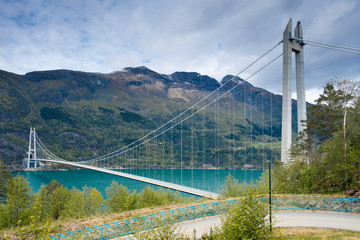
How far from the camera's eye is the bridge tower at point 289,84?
61.6 ft

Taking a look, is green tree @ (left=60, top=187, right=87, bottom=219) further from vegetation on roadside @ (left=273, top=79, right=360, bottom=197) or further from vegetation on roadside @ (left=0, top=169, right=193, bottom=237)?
vegetation on roadside @ (left=273, top=79, right=360, bottom=197)

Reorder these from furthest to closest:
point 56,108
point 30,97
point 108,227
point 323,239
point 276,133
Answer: point 30,97
point 56,108
point 276,133
point 108,227
point 323,239

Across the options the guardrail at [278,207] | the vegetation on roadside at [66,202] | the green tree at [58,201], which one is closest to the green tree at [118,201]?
the vegetation on roadside at [66,202]

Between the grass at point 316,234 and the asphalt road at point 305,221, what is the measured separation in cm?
44

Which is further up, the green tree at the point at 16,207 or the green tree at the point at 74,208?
the green tree at the point at 16,207

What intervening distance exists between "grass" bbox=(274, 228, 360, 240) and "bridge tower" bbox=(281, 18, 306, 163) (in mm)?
9318

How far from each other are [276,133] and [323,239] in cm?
8660

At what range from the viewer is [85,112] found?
17650 cm

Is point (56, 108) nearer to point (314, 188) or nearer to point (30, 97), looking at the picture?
point (30, 97)

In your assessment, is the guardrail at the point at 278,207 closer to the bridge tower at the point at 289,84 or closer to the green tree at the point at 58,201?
the bridge tower at the point at 289,84

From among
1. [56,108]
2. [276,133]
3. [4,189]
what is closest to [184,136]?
[276,133]

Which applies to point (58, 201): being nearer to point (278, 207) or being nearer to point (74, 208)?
point (74, 208)

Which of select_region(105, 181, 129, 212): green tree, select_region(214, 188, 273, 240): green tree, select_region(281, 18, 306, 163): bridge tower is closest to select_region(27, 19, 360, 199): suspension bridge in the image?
select_region(281, 18, 306, 163): bridge tower

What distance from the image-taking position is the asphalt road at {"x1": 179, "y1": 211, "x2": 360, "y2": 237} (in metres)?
10.5
